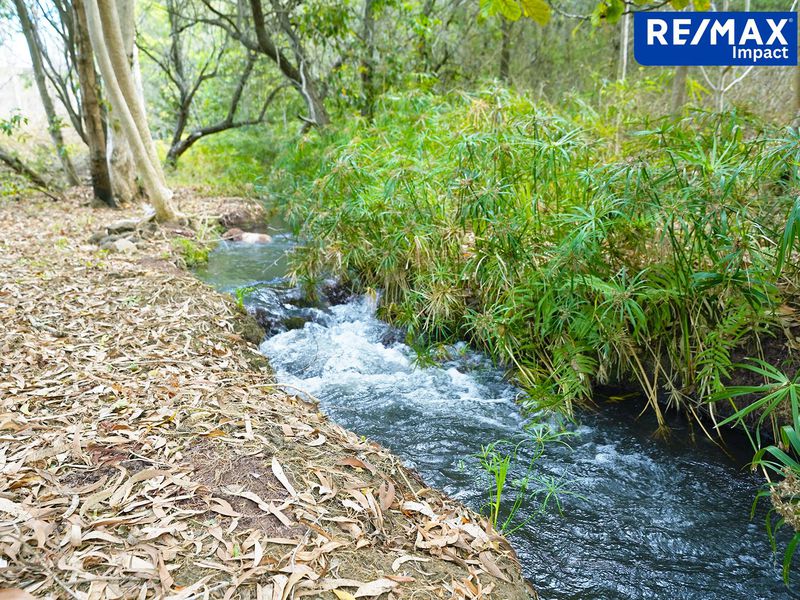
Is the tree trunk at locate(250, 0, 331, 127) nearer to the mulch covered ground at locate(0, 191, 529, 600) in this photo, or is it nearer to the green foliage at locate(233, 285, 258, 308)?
the green foliage at locate(233, 285, 258, 308)

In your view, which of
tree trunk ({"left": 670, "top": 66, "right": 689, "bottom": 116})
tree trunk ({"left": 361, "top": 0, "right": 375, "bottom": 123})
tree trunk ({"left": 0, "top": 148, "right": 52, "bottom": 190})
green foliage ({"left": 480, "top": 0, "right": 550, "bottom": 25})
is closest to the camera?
green foliage ({"left": 480, "top": 0, "right": 550, "bottom": 25})

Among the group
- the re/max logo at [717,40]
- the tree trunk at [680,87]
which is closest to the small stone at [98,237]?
the re/max logo at [717,40]

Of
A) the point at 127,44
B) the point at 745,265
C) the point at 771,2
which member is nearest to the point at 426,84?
the point at 127,44

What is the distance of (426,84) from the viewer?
24.7ft

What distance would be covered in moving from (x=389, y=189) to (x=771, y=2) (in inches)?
367

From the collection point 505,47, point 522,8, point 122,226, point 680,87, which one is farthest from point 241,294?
point 505,47

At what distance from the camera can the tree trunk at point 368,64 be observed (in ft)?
26.6

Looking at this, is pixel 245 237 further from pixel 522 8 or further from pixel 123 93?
pixel 522 8

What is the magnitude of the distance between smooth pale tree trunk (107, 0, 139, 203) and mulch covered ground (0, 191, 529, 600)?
466 cm

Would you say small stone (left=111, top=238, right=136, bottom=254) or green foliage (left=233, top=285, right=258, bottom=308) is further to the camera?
small stone (left=111, top=238, right=136, bottom=254)

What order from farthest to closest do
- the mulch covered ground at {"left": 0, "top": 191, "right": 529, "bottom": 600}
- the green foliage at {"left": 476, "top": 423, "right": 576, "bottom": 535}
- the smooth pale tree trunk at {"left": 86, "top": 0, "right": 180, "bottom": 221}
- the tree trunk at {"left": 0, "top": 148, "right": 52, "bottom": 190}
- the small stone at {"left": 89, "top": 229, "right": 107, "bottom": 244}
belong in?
the tree trunk at {"left": 0, "top": 148, "right": 52, "bottom": 190} → the small stone at {"left": 89, "top": 229, "right": 107, "bottom": 244} → the smooth pale tree trunk at {"left": 86, "top": 0, "right": 180, "bottom": 221} → the green foliage at {"left": 476, "top": 423, "right": 576, "bottom": 535} → the mulch covered ground at {"left": 0, "top": 191, "right": 529, "bottom": 600}

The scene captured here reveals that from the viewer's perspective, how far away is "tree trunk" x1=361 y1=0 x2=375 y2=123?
26.6 feet

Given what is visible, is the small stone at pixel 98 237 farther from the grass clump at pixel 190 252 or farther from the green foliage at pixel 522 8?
the green foliage at pixel 522 8

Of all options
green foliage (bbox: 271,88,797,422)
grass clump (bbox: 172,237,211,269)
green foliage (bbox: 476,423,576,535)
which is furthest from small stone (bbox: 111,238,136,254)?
green foliage (bbox: 476,423,576,535)
